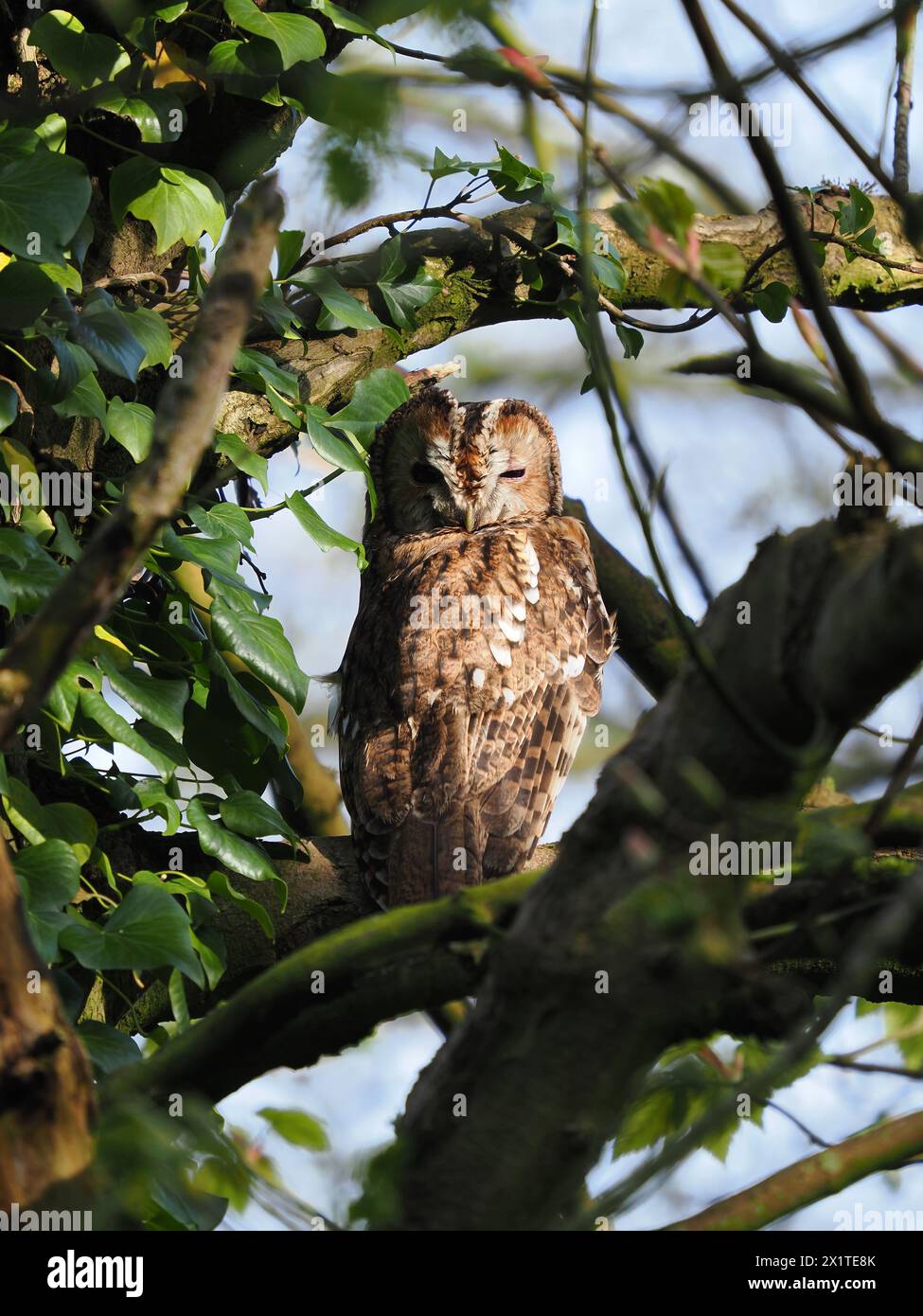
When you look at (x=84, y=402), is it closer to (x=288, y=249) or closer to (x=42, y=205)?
(x=42, y=205)

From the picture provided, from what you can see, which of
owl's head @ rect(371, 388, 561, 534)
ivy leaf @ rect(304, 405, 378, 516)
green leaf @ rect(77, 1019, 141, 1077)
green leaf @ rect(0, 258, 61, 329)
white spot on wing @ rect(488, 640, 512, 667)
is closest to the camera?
green leaf @ rect(77, 1019, 141, 1077)

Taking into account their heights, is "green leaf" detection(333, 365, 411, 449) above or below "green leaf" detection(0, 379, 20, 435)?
above

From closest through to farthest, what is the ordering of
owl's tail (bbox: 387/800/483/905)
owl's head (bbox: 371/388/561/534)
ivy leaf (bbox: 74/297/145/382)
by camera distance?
ivy leaf (bbox: 74/297/145/382)
owl's tail (bbox: 387/800/483/905)
owl's head (bbox: 371/388/561/534)

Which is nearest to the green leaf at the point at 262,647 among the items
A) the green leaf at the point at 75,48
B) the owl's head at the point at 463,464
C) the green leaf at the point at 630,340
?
the green leaf at the point at 75,48

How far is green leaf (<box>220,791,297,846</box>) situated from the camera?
2.72 metres

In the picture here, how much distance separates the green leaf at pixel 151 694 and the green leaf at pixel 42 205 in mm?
759

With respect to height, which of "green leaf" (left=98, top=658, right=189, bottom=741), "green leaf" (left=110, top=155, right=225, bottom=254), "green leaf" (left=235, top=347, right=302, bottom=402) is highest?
"green leaf" (left=110, top=155, right=225, bottom=254)

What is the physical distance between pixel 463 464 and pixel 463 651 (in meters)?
0.98

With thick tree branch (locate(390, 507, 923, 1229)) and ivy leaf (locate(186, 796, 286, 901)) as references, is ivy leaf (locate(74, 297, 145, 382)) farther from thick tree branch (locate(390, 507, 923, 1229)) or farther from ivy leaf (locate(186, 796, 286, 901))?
thick tree branch (locate(390, 507, 923, 1229))

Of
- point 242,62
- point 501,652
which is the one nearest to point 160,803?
point 242,62

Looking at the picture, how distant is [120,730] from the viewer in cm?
241

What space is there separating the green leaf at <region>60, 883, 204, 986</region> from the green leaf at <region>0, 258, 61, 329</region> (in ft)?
3.56

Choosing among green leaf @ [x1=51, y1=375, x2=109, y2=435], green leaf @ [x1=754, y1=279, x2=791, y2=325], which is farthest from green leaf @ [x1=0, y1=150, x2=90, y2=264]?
green leaf @ [x1=754, y1=279, x2=791, y2=325]
